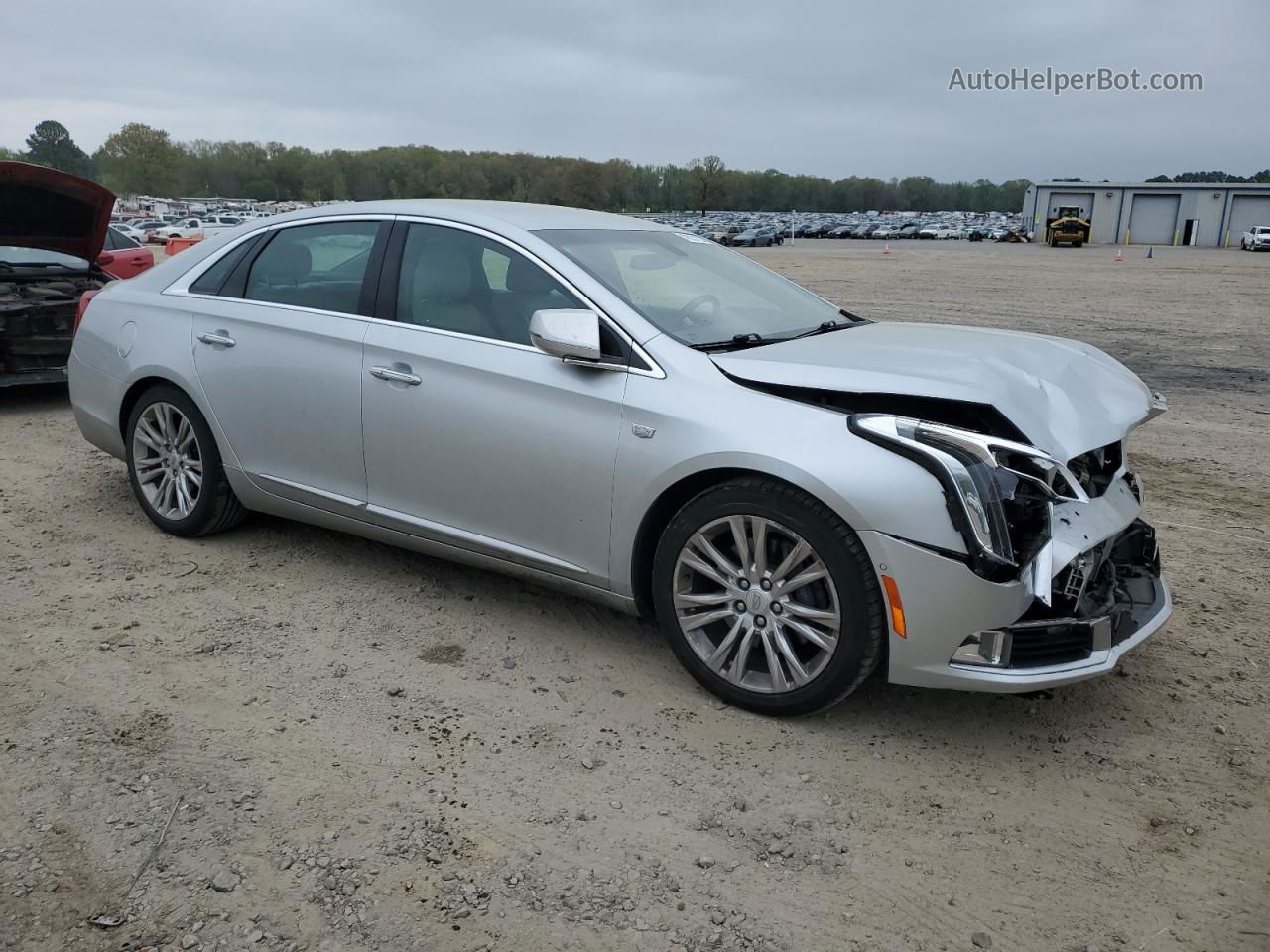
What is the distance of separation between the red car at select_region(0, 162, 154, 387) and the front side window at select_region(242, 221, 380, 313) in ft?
11.2

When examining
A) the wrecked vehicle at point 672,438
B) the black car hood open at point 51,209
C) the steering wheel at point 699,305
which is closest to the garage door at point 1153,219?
the black car hood open at point 51,209

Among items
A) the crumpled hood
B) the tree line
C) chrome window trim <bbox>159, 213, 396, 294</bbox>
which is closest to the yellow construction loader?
the tree line

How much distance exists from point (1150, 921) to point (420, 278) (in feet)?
11.1

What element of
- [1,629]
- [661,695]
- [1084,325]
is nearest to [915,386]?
[661,695]

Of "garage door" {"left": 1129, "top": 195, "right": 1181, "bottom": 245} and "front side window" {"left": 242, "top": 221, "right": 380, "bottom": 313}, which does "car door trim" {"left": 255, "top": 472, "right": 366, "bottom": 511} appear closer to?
"front side window" {"left": 242, "top": 221, "right": 380, "bottom": 313}

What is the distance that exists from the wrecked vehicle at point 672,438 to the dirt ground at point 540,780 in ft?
1.10

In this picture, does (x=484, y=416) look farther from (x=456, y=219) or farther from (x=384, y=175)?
(x=384, y=175)

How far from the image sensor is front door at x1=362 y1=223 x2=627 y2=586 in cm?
365

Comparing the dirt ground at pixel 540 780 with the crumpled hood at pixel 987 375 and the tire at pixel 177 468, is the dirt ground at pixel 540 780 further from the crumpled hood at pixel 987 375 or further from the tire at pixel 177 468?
the crumpled hood at pixel 987 375

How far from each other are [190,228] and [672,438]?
2183 inches

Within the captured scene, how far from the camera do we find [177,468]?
5.01m

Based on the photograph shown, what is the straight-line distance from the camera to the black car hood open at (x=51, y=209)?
7188mm

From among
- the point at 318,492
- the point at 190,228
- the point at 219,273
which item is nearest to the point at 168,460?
the point at 219,273

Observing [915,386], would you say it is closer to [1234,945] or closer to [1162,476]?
[1234,945]
